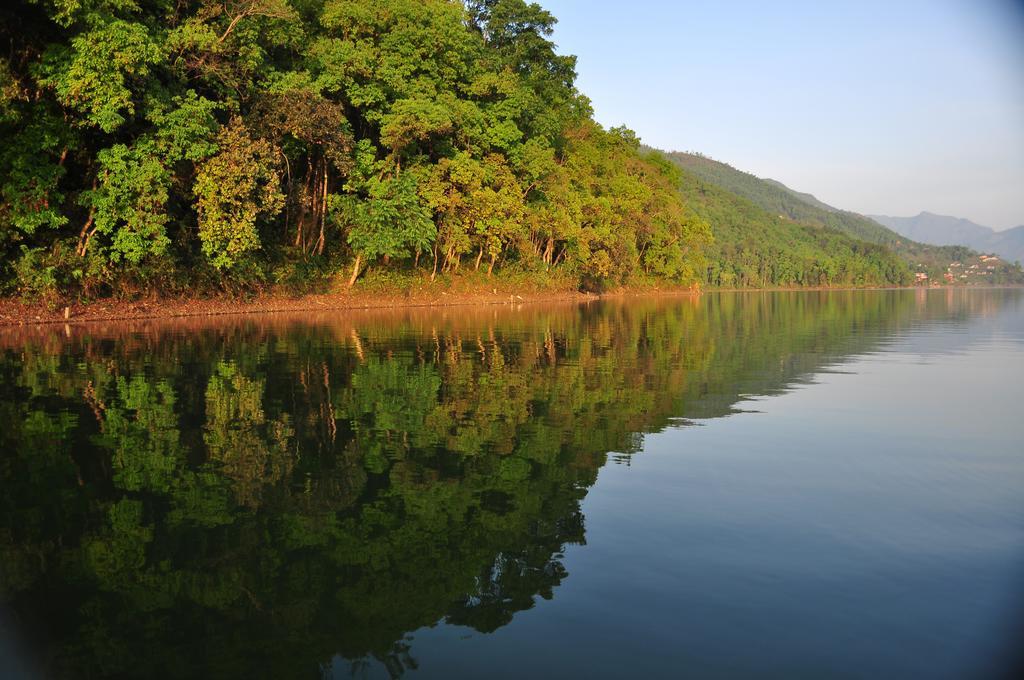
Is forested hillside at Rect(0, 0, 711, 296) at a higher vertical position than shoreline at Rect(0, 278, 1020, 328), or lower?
higher

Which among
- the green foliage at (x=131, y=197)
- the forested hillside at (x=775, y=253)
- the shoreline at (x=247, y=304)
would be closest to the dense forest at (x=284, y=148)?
the green foliage at (x=131, y=197)

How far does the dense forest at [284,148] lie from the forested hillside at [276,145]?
0.30 ft

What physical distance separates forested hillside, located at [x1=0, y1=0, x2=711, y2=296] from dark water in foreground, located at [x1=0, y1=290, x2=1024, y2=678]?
1437 centimetres

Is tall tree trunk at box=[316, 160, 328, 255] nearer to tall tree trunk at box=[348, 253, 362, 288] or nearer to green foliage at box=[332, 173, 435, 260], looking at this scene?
green foliage at box=[332, 173, 435, 260]

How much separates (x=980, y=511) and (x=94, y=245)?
27.5 m

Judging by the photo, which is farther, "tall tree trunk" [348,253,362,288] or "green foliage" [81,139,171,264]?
"tall tree trunk" [348,253,362,288]

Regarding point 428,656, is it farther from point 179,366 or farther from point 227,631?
point 179,366

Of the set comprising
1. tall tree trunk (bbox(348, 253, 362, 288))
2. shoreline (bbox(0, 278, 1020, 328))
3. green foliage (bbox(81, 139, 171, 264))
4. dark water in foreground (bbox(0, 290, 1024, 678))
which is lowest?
dark water in foreground (bbox(0, 290, 1024, 678))

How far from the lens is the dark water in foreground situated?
4262mm

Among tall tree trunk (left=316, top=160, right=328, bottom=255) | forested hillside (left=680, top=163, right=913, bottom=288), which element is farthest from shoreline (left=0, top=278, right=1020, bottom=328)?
forested hillside (left=680, top=163, right=913, bottom=288)

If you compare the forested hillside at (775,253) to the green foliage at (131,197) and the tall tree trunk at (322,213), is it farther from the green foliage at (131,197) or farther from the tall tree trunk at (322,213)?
the green foliage at (131,197)

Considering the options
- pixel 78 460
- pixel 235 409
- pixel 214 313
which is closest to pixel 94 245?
pixel 214 313

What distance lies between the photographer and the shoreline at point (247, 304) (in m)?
24.8

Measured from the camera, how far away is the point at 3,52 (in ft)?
79.6
